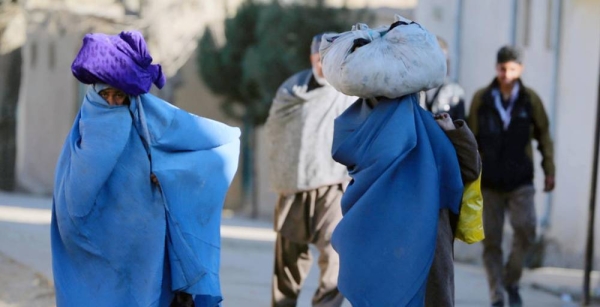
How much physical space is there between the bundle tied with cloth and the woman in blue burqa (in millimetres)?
754

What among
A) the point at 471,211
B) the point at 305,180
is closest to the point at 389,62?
the point at 471,211

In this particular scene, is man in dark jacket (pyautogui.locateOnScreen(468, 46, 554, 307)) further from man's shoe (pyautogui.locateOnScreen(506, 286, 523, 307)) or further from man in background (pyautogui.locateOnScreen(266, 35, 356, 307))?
man in background (pyautogui.locateOnScreen(266, 35, 356, 307))

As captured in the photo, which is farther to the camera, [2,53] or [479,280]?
[2,53]

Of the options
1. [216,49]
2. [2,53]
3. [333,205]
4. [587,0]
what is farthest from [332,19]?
[333,205]

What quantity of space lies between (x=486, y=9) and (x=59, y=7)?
12290mm

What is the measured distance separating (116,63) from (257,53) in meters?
17.5

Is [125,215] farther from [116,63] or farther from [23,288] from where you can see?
[23,288]

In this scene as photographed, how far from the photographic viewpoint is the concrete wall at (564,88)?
465 inches

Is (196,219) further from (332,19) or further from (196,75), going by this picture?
(196,75)

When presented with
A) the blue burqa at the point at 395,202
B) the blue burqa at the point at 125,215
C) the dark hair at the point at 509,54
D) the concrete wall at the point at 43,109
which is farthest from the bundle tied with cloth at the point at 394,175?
the concrete wall at the point at 43,109

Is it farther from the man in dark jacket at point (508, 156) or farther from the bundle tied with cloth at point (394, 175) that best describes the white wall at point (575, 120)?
the bundle tied with cloth at point (394, 175)

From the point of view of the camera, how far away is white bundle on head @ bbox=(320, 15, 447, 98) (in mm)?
5094

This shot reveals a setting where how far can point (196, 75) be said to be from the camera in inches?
1138

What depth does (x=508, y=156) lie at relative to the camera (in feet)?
26.3
